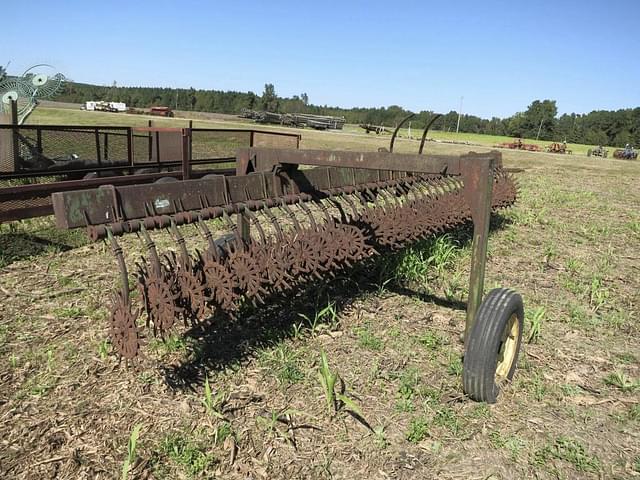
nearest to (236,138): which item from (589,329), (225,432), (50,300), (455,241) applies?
(455,241)

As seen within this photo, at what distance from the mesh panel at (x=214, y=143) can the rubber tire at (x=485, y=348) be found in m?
6.82

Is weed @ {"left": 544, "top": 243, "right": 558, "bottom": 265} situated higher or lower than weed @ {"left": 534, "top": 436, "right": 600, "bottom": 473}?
higher

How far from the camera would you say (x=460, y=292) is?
14.8 feet

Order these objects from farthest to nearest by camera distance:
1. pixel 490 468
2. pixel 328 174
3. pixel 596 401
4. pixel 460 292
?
pixel 460 292 → pixel 328 174 → pixel 596 401 → pixel 490 468

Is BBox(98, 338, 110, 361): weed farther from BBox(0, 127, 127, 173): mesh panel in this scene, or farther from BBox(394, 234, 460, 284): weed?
BBox(0, 127, 127, 173): mesh panel

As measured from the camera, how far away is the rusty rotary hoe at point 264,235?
6.70 feet

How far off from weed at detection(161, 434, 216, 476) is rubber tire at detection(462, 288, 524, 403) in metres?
1.36

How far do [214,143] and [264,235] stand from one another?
22.5ft

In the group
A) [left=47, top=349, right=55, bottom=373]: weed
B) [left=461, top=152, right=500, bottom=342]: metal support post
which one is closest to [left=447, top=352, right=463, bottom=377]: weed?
[left=461, top=152, right=500, bottom=342]: metal support post

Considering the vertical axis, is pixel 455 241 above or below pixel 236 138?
below

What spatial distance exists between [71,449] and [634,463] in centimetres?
259

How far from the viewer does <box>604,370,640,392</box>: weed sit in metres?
3.07

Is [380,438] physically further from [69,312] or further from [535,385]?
[69,312]

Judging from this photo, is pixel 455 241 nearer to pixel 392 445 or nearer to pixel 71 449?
pixel 392 445
